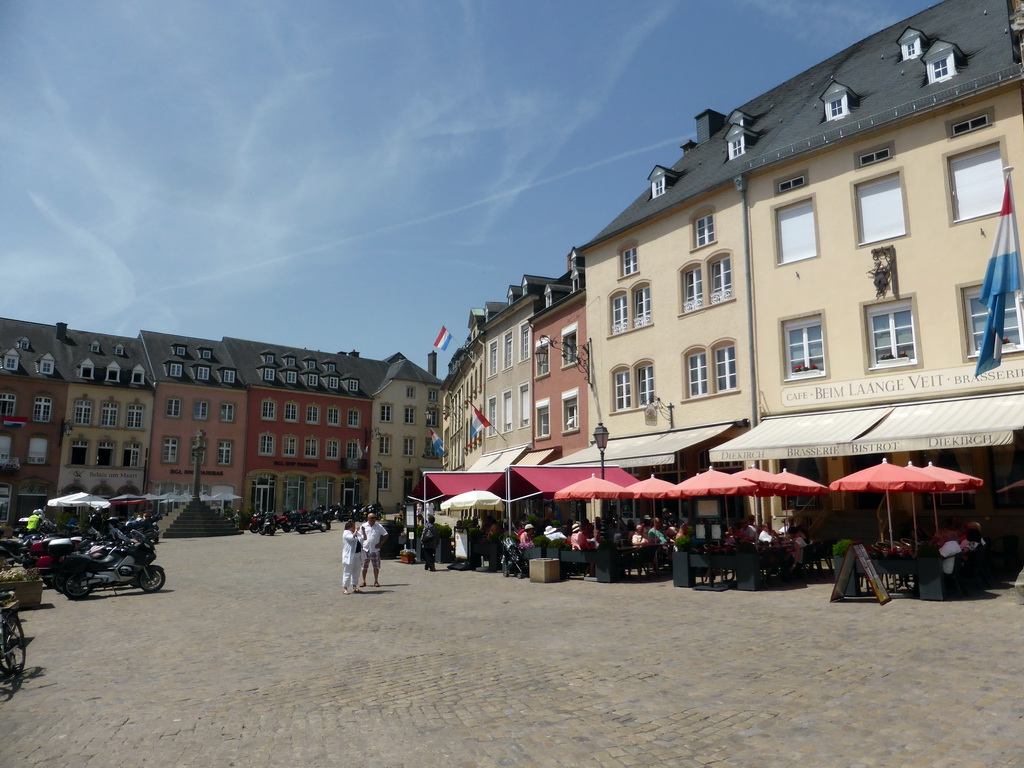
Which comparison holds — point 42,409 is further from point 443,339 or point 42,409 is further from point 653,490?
point 653,490

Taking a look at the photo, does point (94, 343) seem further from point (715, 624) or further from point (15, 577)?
point (715, 624)

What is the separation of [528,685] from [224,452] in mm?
53642

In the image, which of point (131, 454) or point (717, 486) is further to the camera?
point (131, 454)

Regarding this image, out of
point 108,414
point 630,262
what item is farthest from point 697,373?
point 108,414

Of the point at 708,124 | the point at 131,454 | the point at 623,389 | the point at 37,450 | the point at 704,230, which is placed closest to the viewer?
the point at 704,230

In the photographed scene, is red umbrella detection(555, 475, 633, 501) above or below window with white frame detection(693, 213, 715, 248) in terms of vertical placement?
below

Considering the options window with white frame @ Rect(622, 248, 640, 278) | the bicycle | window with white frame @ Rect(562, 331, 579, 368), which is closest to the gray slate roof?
window with white frame @ Rect(622, 248, 640, 278)

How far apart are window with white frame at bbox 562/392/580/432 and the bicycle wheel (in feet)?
71.2

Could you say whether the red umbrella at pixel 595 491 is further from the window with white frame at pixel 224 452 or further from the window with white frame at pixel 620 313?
the window with white frame at pixel 224 452

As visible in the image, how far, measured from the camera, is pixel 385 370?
2785 inches

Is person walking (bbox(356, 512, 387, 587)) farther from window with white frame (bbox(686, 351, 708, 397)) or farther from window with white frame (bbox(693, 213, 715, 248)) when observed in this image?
window with white frame (bbox(693, 213, 715, 248))

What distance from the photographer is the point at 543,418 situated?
103 feet

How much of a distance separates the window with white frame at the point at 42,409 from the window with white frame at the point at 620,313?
42.0 m

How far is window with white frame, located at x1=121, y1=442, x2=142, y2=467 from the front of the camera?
172 feet
